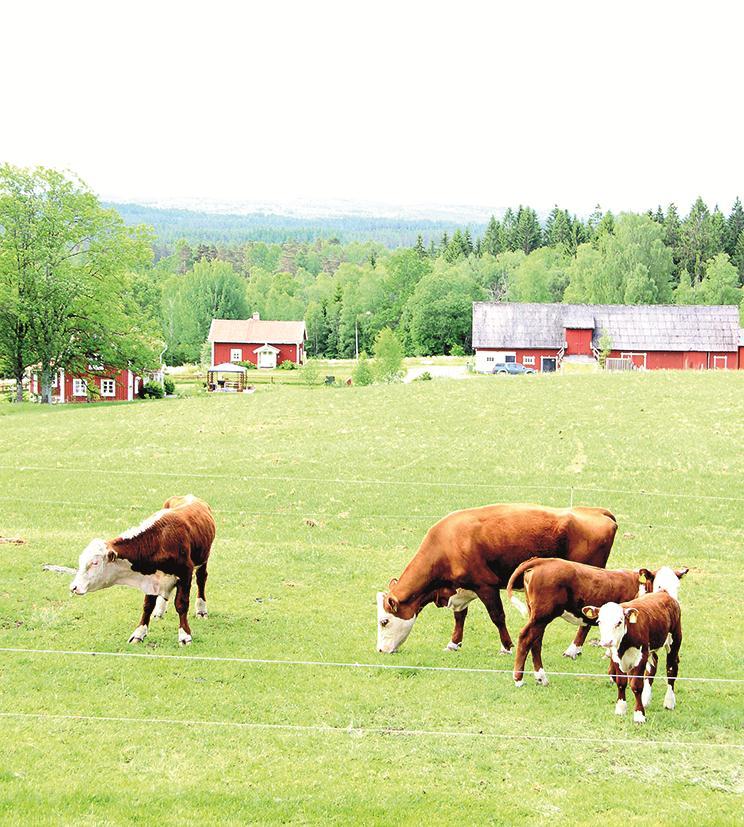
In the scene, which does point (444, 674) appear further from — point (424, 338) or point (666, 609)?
point (424, 338)

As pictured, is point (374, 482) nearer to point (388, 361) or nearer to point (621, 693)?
point (621, 693)

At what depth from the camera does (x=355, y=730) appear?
9797mm

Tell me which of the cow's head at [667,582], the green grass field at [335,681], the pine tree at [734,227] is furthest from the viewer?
the pine tree at [734,227]

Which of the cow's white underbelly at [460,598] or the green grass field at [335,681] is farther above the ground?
the cow's white underbelly at [460,598]

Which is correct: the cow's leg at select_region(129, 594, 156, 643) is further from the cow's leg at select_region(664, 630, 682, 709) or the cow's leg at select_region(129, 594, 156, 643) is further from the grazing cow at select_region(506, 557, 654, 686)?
the cow's leg at select_region(664, 630, 682, 709)

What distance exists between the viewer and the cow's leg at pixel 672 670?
1058 cm

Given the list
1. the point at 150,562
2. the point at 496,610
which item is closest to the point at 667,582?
the point at 496,610

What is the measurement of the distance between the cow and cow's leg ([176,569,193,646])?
17.6 feet

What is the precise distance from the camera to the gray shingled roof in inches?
2726

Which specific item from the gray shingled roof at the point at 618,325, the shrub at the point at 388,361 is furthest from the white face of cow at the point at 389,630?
the gray shingled roof at the point at 618,325

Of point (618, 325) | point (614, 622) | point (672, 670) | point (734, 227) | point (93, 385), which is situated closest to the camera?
point (614, 622)

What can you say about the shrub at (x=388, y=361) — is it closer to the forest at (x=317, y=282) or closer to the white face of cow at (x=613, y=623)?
the forest at (x=317, y=282)

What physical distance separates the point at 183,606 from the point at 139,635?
2.26 feet

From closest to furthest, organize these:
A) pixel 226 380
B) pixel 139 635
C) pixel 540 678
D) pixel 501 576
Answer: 1. pixel 540 678
2. pixel 501 576
3. pixel 139 635
4. pixel 226 380
